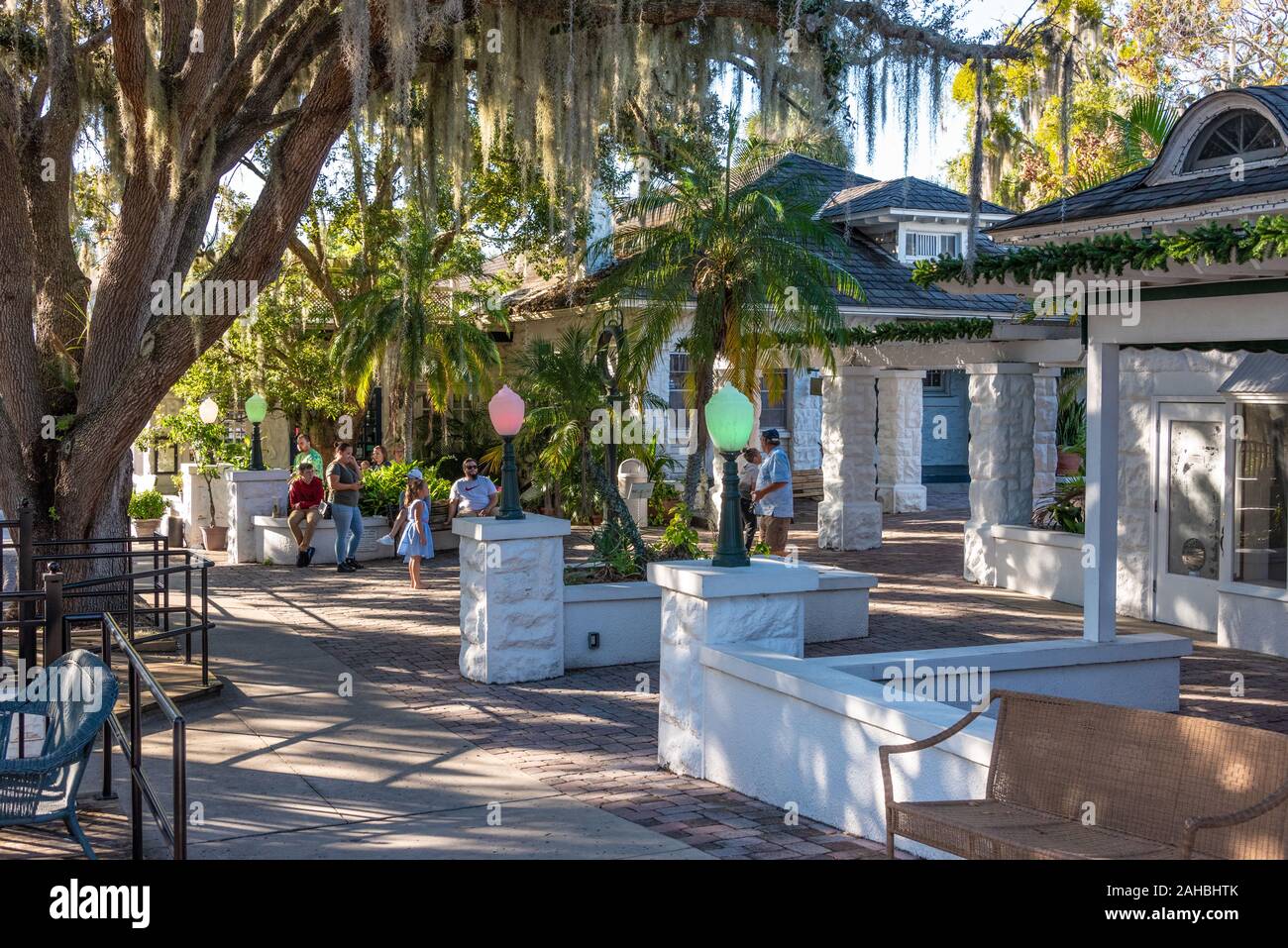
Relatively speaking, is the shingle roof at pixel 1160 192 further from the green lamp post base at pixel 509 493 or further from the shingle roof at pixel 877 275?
the shingle roof at pixel 877 275

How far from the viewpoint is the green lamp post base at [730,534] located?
25.5 ft

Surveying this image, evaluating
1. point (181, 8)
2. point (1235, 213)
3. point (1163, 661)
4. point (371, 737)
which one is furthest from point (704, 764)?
point (181, 8)

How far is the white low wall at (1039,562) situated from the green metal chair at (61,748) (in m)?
11.1

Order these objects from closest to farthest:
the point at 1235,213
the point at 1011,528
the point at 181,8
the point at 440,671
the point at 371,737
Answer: the point at 371,737, the point at 1235,213, the point at 440,671, the point at 181,8, the point at 1011,528

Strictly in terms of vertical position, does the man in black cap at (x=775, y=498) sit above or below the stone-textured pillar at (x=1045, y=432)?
below

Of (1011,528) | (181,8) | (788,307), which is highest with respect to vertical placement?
(181,8)

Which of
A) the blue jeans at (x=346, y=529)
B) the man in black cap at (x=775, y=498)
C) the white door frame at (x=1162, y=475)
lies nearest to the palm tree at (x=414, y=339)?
the blue jeans at (x=346, y=529)

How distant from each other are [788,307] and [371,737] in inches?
338

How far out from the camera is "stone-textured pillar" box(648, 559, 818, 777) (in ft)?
24.6

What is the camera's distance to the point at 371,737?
339 inches

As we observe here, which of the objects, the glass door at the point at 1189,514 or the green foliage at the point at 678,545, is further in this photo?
the glass door at the point at 1189,514

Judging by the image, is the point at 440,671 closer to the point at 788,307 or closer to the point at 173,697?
the point at 173,697

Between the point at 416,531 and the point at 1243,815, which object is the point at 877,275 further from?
the point at 1243,815

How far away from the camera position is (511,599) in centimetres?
1046
